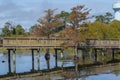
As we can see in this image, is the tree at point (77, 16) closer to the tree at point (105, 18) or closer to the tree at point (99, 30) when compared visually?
the tree at point (99, 30)

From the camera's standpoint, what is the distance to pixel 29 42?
7150cm

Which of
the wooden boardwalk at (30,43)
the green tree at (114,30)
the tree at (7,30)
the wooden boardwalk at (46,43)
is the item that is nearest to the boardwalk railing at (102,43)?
the wooden boardwalk at (46,43)

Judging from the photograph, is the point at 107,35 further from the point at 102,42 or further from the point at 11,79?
the point at 11,79

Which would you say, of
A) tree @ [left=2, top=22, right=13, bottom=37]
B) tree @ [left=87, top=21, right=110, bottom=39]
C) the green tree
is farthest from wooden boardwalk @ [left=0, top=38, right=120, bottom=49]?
tree @ [left=2, top=22, right=13, bottom=37]

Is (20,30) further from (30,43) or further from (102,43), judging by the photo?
(30,43)

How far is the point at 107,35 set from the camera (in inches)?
4222

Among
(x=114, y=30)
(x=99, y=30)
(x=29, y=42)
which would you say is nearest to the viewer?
(x=29, y=42)

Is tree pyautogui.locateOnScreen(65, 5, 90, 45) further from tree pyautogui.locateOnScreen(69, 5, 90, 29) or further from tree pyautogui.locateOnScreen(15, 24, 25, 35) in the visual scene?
tree pyautogui.locateOnScreen(15, 24, 25, 35)

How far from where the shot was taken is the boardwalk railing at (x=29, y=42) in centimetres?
6881

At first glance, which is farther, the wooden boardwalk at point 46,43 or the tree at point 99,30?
the tree at point 99,30

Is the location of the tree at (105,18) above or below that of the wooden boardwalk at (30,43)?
above

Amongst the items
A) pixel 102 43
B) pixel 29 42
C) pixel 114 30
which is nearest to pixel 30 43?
pixel 29 42

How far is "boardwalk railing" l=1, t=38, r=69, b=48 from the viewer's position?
68812 mm

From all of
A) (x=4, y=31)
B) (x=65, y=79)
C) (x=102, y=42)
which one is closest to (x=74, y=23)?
(x=102, y=42)
